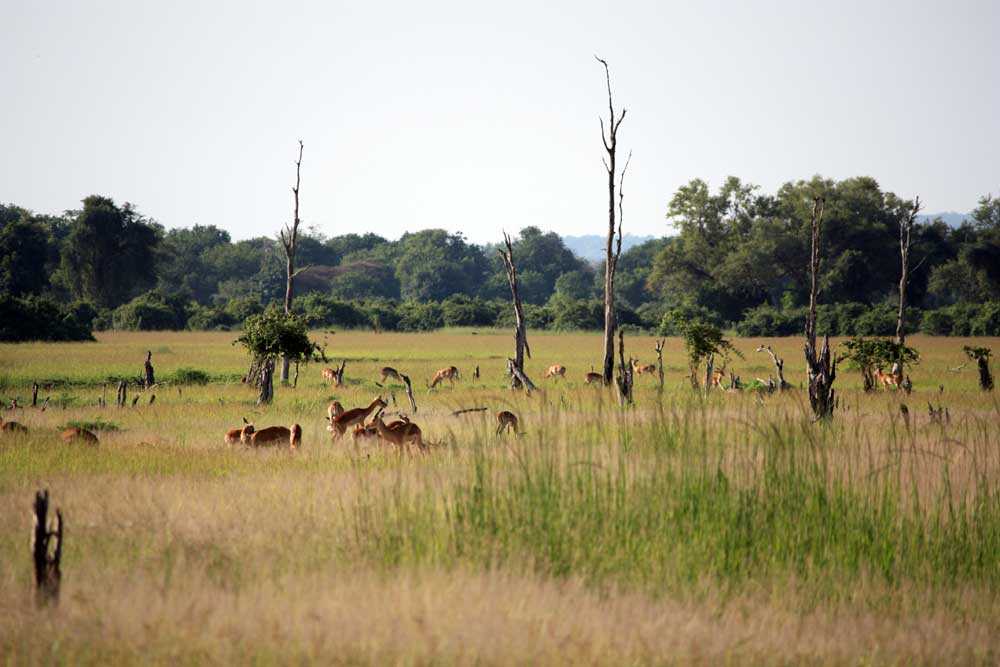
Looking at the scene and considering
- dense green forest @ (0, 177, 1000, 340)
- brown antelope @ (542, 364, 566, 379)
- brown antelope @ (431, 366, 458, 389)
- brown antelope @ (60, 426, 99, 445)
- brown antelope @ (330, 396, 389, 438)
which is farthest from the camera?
dense green forest @ (0, 177, 1000, 340)

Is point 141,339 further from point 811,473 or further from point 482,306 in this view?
point 811,473

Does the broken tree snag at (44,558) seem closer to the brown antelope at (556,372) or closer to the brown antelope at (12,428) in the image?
the brown antelope at (12,428)

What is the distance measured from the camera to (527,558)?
6914 mm

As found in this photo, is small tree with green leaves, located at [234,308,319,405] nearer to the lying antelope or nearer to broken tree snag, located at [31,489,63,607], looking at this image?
the lying antelope

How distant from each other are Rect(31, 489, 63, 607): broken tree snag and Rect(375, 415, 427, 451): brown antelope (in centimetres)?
590

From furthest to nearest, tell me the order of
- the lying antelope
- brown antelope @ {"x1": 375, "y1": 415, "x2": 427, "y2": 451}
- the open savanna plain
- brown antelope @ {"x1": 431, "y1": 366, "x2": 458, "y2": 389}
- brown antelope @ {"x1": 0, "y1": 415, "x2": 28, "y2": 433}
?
brown antelope @ {"x1": 431, "y1": 366, "x2": 458, "y2": 389}, brown antelope @ {"x1": 0, "y1": 415, "x2": 28, "y2": 433}, the lying antelope, brown antelope @ {"x1": 375, "y1": 415, "x2": 427, "y2": 451}, the open savanna plain

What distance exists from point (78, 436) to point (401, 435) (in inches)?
179

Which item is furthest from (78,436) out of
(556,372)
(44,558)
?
(556,372)

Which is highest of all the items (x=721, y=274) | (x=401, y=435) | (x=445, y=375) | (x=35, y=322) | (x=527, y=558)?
(x=721, y=274)

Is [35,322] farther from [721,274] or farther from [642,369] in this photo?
[721,274]

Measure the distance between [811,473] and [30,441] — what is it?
9847 mm

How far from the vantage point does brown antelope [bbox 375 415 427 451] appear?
38.2 ft

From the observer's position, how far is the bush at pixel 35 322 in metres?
47.8

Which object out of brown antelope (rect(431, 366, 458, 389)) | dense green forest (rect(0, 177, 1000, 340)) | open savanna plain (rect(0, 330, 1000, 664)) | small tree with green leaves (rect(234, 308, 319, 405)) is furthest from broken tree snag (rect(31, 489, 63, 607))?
dense green forest (rect(0, 177, 1000, 340))
